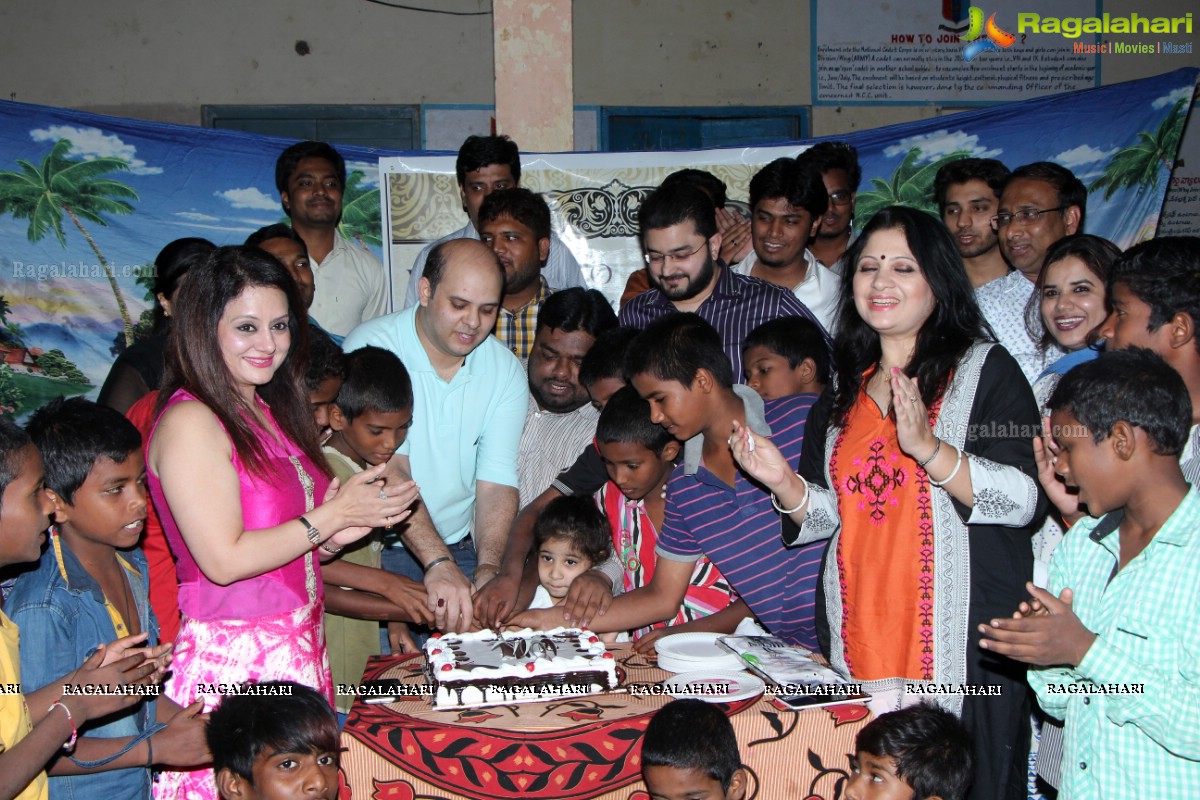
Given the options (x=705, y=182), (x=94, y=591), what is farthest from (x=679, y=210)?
(x=94, y=591)

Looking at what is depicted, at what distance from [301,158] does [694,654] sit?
3.73 metres

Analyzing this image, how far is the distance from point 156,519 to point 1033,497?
238 centimetres

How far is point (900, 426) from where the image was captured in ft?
7.65

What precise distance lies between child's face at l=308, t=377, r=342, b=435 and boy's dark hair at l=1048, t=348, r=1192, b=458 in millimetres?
2330

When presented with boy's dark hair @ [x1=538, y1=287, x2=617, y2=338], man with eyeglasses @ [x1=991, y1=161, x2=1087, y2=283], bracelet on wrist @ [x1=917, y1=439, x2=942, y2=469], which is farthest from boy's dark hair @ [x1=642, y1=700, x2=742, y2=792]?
man with eyeglasses @ [x1=991, y1=161, x2=1087, y2=283]

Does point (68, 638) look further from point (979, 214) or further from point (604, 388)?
point (979, 214)

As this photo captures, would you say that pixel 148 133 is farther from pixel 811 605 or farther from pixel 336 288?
pixel 811 605

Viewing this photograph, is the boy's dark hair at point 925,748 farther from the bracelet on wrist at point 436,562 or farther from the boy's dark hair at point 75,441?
the boy's dark hair at point 75,441

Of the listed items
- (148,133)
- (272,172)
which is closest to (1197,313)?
(272,172)

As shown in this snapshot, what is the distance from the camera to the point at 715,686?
8.25 ft

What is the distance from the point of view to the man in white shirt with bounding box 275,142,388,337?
5.25 meters

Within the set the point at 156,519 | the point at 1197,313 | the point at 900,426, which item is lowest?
the point at 156,519

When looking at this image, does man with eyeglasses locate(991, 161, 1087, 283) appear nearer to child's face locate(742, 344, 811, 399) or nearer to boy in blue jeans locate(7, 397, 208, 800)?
child's face locate(742, 344, 811, 399)

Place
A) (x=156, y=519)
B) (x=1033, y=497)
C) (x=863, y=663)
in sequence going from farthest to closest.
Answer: (x=156, y=519), (x=863, y=663), (x=1033, y=497)
